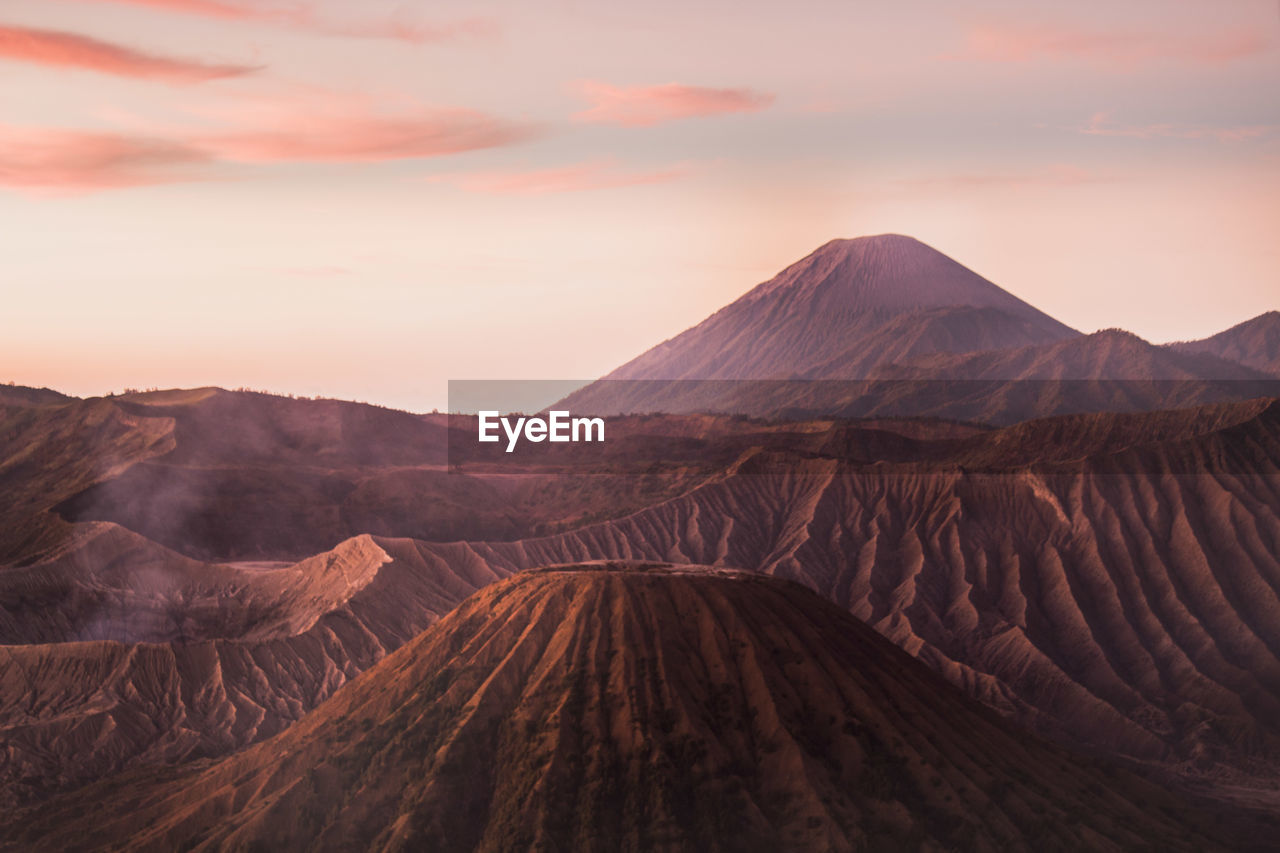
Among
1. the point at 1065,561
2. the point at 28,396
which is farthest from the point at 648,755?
the point at 28,396

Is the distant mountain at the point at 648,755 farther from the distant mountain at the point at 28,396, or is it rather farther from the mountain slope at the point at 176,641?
the distant mountain at the point at 28,396

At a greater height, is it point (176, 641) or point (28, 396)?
point (28, 396)

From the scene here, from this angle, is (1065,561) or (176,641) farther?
(1065,561)

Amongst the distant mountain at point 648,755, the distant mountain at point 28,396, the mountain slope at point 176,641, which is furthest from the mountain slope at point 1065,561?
the distant mountain at point 28,396

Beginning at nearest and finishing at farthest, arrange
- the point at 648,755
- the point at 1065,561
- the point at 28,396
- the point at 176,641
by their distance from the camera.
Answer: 1. the point at 648,755
2. the point at 176,641
3. the point at 1065,561
4. the point at 28,396

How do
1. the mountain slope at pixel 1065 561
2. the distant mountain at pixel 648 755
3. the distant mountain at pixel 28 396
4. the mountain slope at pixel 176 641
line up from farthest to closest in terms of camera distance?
1. the distant mountain at pixel 28 396
2. the mountain slope at pixel 1065 561
3. the mountain slope at pixel 176 641
4. the distant mountain at pixel 648 755

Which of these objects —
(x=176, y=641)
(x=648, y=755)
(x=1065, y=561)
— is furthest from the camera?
(x=1065, y=561)

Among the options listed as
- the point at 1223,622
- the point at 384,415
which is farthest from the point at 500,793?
the point at 384,415

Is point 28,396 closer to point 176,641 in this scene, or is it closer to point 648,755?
point 176,641

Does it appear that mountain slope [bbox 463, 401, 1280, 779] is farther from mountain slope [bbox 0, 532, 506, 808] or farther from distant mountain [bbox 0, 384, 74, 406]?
distant mountain [bbox 0, 384, 74, 406]
